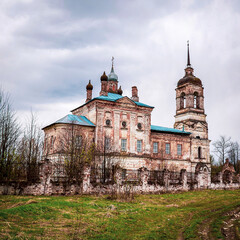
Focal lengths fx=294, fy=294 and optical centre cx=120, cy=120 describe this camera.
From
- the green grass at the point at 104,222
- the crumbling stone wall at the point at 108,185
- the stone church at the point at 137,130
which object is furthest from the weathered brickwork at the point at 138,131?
the green grass at the point at 104,222

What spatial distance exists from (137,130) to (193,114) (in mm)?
8921

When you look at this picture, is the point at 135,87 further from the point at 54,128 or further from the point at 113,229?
the point at 113,229

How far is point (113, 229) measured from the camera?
9148 millimetres

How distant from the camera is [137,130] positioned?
3031 cm

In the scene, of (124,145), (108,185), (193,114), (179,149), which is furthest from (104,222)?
(193,114)

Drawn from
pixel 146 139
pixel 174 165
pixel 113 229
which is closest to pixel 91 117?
pixel 146 139

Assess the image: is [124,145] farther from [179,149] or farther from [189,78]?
→ [189,78]

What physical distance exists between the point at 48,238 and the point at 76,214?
360 centimetres

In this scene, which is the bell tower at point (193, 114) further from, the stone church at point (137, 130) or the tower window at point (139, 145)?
the tower window at point (139, 145)

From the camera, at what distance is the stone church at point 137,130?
27922 millimetres

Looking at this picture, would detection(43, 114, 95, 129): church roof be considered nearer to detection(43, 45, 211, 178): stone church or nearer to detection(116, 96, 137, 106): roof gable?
detection(43, 45, 211, 178): stone church

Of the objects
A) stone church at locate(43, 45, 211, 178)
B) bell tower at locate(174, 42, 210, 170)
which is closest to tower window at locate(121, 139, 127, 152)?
stone church at locate(43, 45, 211, 178)

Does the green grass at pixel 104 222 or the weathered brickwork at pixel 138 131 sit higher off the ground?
the weathered brickwork at pixel 138 131

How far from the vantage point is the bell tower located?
34.7 meters
